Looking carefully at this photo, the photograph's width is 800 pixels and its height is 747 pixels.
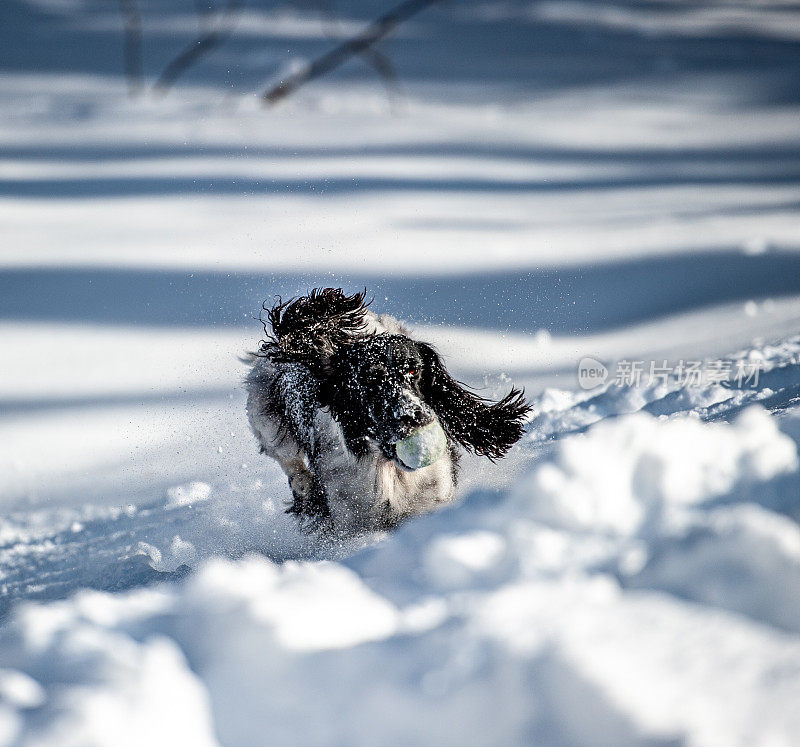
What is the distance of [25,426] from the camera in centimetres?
301

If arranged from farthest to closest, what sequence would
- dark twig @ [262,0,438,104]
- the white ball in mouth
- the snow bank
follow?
dark twig @ [262,0,438,104], the white ball in mouth, the snow bank

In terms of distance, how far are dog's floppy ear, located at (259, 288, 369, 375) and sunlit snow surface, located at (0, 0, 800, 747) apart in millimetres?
588

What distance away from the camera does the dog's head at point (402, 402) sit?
5.55 ft

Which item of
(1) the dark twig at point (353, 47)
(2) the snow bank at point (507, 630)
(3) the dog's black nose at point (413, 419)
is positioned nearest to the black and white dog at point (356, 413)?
(3) the dog's black nose at point (413, 419)

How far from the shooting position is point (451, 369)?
302 centimetres

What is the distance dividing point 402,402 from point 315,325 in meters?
0.53

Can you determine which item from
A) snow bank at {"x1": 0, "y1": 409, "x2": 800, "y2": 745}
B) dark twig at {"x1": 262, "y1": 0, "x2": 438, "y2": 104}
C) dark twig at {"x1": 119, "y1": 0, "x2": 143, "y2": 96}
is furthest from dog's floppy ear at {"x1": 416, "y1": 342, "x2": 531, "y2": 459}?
dark twig at {"x1": 119, "y1": 0, "x2": 143, "y2": 96}

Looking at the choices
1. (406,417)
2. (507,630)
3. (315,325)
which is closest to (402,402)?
(406,417)

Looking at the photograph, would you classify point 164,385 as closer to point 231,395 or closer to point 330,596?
point 231,395

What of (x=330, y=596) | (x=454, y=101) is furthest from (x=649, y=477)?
(x=454, y=101)

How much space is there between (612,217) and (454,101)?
2565 mm

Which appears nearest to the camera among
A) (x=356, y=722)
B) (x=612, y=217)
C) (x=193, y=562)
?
(x=356, y=722)

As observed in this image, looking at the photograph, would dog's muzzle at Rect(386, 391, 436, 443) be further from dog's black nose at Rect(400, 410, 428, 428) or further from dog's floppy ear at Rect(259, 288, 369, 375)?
dog's floppy ear at Rect(259, 288, 369, 375)

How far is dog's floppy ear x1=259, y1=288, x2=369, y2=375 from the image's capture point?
202 centimetres
